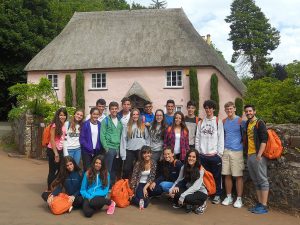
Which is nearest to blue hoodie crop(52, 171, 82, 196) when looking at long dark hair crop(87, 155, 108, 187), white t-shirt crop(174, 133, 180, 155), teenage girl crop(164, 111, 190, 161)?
long dark hair crop(87, 155, 108, 187)

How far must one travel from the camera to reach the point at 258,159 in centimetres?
666

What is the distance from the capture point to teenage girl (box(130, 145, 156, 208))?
6.94 metres

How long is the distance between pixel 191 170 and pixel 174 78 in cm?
1964

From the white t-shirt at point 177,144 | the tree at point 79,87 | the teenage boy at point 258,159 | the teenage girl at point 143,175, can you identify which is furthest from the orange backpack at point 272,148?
the tree at point 79,87

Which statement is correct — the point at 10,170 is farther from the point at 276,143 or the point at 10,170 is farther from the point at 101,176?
the point at 276,143

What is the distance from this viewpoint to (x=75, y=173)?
6.84 meters

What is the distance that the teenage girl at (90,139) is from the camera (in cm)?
730

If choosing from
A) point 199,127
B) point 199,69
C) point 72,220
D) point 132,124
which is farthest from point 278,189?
point 199,69

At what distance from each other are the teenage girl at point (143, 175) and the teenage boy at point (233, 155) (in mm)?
1363

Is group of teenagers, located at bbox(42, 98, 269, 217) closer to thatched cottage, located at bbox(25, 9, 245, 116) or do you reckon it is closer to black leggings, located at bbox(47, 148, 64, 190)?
black leggings, located at bbox(47, 148, 64, 190)

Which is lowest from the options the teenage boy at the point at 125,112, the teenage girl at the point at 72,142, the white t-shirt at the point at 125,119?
the teenage girl at the point at 72,142

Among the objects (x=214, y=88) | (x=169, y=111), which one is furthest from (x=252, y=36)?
(x=169, y=111)

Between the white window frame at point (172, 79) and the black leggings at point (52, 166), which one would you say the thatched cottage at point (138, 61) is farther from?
the black leggings at point (52, 166)

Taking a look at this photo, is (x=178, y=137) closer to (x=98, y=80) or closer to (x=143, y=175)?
(x=143, y=175)
